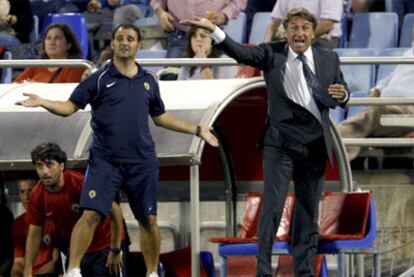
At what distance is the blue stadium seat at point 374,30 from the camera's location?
58.4 ft

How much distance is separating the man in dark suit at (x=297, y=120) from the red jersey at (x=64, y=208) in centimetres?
139

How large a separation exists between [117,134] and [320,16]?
4.41 m

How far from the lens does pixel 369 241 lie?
13.2 m

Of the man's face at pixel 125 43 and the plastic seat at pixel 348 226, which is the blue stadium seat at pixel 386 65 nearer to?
the plastic seat at pixel 348 226

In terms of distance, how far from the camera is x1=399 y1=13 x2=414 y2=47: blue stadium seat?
58.2 feet

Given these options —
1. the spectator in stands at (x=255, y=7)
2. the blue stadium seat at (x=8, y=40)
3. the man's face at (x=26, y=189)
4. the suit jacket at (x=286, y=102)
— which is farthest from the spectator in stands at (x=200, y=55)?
the blue stadium seat at (x=8, y=40)

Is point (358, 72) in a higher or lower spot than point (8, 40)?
lower

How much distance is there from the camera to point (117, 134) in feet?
40.8

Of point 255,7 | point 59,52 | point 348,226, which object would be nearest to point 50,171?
point 348,226

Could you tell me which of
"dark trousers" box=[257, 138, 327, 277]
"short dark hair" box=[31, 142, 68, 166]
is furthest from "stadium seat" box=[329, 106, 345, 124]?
"short dark hair" box=[31, 142, 68, 166]

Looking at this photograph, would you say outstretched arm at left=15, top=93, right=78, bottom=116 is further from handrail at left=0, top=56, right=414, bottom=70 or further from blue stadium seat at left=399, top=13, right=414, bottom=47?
blue stadium seat at left=399, top=13, right=414, bottom=47

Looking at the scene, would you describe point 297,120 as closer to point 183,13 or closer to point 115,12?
point 183,13

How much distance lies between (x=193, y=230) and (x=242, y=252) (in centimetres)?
40

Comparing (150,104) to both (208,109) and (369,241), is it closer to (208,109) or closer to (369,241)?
(208,109)
